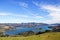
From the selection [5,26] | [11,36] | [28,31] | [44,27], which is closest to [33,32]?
[28,31]

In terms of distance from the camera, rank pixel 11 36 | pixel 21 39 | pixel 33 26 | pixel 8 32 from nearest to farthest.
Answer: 1. pixel 21 39
2. pixel 11 36
3. pixel 8 32
4. pixel 33 26

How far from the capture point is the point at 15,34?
13.9 m

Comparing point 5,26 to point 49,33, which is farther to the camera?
point 5,26

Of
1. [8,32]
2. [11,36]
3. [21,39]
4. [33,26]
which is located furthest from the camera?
[33,26]

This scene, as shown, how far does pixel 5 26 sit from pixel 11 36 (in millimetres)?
2968

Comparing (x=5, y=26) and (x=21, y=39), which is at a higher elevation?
(x=5, y=26)

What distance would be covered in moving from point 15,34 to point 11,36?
598 mm

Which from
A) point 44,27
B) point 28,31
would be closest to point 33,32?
point 28,31

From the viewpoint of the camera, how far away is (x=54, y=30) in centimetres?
1496

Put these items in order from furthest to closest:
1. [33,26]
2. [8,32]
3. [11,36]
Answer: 1. [33,26]
2. [8,32]
3. [11,36]

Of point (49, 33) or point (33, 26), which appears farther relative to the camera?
point (33, 26)

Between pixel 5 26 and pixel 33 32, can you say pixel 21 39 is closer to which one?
pixel 33 32

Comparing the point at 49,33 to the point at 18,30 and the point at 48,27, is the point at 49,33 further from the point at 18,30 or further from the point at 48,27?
the point at 18,30

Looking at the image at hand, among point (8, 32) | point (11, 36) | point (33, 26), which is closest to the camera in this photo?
point (11, 36)
